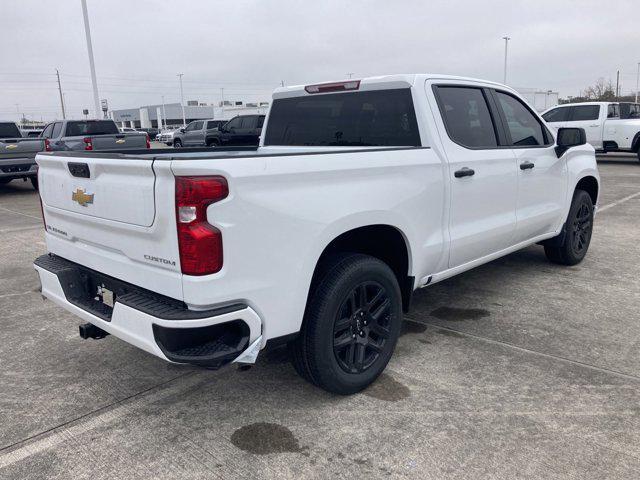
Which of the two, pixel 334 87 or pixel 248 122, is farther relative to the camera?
pixel 248 122

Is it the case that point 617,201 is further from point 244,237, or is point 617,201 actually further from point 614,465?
point 244,237

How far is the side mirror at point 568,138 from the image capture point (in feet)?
16.1

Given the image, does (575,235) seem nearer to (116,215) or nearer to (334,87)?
(334,87)

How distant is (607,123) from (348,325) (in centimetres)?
1615

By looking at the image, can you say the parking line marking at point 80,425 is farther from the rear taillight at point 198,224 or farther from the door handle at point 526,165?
the door handle at point 526,165

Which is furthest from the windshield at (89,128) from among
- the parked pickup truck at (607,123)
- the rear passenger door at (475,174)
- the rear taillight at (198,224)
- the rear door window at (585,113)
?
the rear door window at (585,113)

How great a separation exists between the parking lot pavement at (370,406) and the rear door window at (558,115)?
1402cm

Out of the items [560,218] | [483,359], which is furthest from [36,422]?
[560,218]

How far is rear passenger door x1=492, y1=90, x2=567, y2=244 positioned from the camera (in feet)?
14.8

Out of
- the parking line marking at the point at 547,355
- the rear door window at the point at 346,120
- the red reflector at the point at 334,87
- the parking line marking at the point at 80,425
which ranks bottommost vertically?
the parking line marking at the point at 547,355

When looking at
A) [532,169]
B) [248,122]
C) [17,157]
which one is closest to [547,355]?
[532,169]

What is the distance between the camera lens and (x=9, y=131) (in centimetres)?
1424

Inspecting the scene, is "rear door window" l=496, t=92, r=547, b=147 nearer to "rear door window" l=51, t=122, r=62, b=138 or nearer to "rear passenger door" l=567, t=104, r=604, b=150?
"rear door window" l=51, t=122, r=62, b=138

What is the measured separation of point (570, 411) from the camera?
3.02 metres
